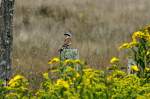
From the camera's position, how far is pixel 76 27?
69.4 ft

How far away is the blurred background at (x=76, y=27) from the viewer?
57.0ft

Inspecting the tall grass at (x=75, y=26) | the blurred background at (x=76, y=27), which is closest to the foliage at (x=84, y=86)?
the blurred background at (x=76, y=27)

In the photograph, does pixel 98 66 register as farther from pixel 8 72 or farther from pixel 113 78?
pixel 113 78

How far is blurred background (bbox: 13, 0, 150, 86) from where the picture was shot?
17359 millimetres

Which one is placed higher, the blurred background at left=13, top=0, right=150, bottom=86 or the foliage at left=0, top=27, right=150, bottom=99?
the blurred background at left=13, top=0, right=150, bottom=86

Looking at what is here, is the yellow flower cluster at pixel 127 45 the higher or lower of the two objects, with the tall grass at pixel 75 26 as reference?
lower

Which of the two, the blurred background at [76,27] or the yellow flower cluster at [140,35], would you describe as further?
the blurred background at [76,27]

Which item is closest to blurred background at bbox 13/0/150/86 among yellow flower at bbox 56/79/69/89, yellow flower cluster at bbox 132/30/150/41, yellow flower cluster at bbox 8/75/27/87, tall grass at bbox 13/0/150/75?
tall grass at bbox 13/0/150/75

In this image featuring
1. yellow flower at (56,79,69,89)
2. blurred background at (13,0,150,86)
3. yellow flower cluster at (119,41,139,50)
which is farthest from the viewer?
blurred background at (13,0,150,86)

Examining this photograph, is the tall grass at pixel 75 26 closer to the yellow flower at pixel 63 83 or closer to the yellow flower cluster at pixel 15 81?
the yellow flower cluster at pixel 15 81

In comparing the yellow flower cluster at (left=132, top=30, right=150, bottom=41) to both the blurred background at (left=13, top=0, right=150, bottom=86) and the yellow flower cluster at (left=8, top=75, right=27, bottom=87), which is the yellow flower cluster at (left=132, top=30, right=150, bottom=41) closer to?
the yellow flower cluster at (left=8, top=75, right=27, bottom=87)

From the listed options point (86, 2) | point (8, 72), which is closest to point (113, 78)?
point (8, 72)

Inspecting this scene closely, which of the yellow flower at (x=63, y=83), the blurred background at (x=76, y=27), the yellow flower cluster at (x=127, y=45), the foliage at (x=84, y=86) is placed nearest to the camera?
the yellow flower at (x=63, y=83)

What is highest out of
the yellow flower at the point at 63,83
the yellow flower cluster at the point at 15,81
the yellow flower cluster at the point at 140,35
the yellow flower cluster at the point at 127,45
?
the yellow flower cluster at the point at 140,35
